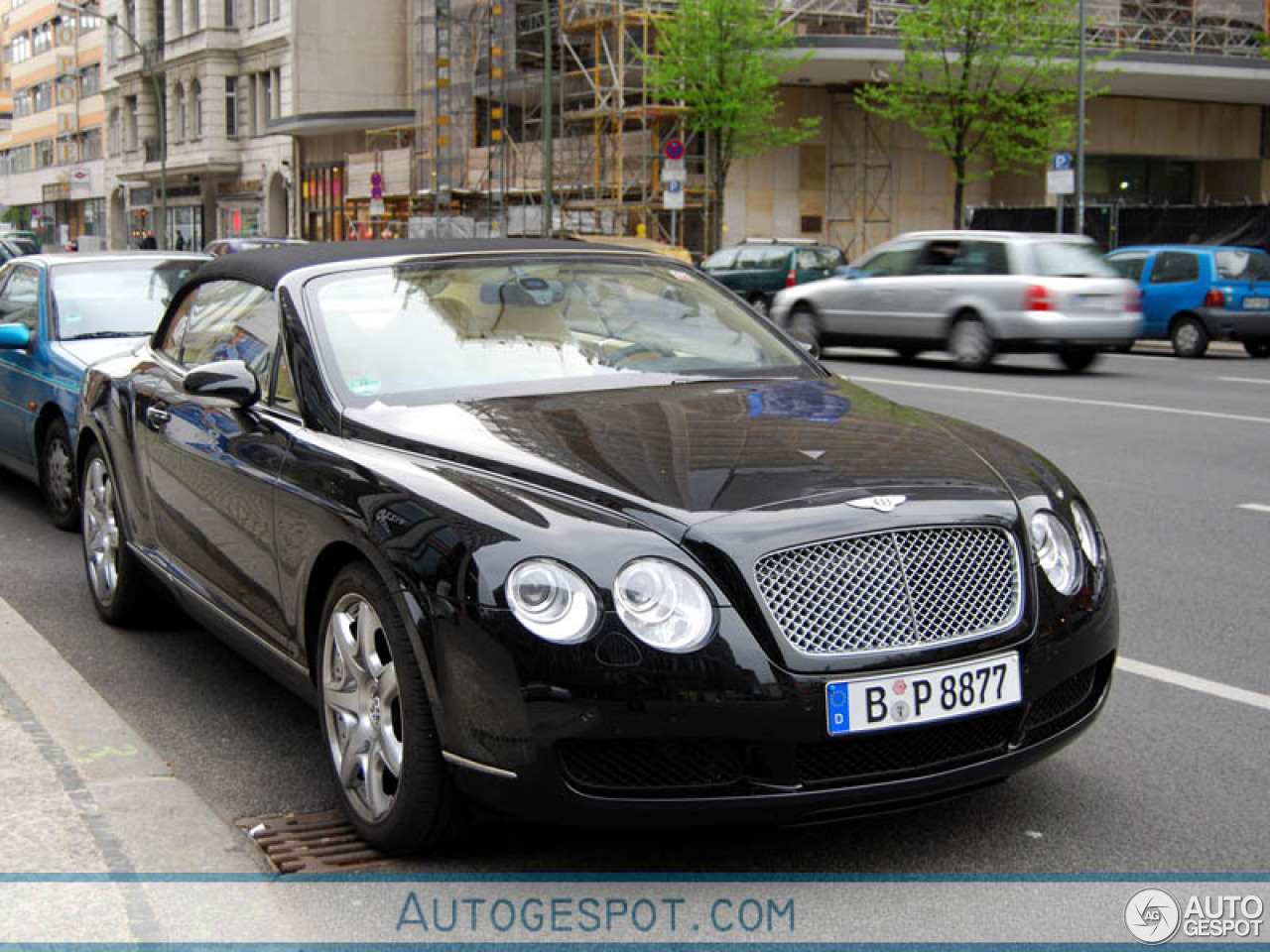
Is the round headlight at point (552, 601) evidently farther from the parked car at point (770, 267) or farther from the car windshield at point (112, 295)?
the parked car at point (770, 267)

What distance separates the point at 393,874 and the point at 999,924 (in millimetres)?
1349

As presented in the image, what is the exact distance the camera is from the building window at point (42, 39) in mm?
91750

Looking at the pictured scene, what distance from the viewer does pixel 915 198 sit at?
1815 inches

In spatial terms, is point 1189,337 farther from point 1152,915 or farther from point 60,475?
point 1152,915

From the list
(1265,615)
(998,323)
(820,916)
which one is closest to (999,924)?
(820,916)

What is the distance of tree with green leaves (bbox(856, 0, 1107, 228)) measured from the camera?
124ft

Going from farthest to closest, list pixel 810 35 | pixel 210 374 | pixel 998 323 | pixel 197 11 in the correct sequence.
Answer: pixel 197 11, pixel 810 35, pixel 998 323, pixel 210 374

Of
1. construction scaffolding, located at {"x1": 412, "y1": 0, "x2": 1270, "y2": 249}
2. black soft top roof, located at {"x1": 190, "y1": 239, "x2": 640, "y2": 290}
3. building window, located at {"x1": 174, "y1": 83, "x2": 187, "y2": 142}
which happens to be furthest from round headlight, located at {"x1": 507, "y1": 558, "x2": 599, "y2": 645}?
building window, located at {"x1": 174, "y1": 83, "x2": 187, "y2": 142}

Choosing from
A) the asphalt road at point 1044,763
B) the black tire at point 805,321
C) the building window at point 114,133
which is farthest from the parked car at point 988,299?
the building window at point 114,133

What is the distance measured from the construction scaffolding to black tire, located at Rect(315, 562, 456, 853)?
3590 centimetres

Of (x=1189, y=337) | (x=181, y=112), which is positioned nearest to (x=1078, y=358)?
(x=1189, y=337)

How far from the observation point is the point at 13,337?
838 cm

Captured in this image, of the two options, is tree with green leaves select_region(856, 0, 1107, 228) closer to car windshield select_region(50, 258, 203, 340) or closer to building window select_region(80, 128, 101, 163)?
car windshield select_region(50, 258, 203, 340)

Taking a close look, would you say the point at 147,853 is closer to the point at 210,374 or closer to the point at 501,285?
the point at 210,374
